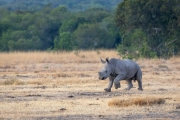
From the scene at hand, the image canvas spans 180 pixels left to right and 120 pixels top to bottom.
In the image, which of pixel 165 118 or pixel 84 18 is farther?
pixel 84 18

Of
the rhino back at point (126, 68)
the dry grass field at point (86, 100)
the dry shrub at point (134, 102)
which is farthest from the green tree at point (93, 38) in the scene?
the dry shrub at point (134, 102)

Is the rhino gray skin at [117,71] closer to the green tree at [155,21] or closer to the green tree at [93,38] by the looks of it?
the green tree at [155,21]

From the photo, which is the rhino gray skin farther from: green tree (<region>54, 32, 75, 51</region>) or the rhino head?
green tree (<region>54, 32, 75, 51</region>)

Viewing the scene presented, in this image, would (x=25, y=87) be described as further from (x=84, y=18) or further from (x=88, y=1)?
(x=88, y=1)

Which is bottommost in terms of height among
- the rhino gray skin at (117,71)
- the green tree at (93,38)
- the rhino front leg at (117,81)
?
the green tree at (93,38)

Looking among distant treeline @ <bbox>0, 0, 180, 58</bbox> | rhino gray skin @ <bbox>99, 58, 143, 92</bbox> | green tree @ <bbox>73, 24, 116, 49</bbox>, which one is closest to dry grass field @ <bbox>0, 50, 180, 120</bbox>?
rhino gray skin @ <bbox>99, 58, 143, 92</bbox>

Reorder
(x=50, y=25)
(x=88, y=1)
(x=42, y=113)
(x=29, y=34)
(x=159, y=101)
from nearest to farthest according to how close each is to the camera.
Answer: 1. (x=42, y=113)
2. (x=159, y=101)
3. (x=29, y=34)
4. (x=50, y=25)
5. (x=88, y=1)

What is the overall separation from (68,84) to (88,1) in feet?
481

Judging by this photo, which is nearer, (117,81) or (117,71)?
(117,81)

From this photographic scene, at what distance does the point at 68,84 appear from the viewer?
21094 millimetres

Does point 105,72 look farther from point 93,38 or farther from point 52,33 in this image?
point 52,33

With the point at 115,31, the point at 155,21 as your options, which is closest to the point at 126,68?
the point at 155,21

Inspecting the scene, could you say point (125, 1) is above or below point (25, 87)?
above

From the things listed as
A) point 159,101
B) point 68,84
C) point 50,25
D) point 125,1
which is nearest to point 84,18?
point 50,25
